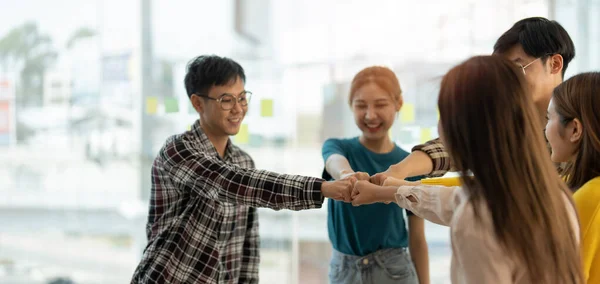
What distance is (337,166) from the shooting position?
2.00 m

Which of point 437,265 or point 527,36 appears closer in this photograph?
point 527,36

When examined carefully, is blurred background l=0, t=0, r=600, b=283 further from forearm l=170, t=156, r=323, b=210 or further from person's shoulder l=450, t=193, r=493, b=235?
person's shoulder l=450, t=193, r=493, b=235

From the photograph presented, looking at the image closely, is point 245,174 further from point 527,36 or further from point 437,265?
point 437,265

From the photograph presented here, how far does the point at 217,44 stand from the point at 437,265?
178cm

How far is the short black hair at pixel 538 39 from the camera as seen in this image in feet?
5.61

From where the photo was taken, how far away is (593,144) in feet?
4.51

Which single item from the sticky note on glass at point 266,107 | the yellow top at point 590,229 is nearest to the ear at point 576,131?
the yellow top at point 590,229

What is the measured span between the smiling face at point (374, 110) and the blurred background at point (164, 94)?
1384 mm

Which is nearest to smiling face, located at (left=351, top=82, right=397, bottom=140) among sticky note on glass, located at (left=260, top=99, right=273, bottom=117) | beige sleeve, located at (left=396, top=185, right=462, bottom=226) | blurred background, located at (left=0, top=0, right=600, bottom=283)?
beige sleeve, located at (left=396, top=185, right=462, bottom=226)

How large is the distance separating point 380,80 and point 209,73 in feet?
1.86

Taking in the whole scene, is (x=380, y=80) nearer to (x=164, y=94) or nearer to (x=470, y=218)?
(x=470, y=218)

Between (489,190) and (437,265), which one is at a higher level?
(489,190)

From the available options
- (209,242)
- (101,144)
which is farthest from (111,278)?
(209,242)

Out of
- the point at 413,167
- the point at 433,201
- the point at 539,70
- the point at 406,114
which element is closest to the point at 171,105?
the point at 406,114
